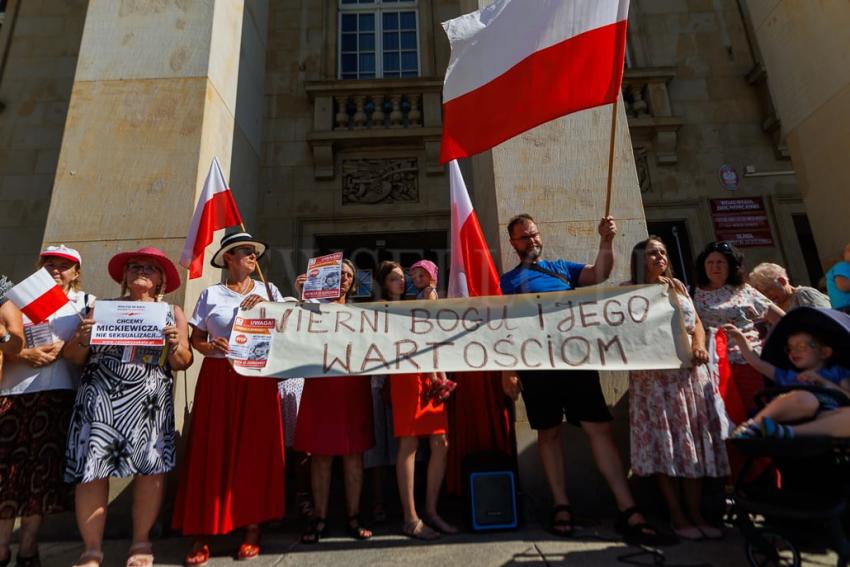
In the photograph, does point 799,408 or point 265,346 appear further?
point 265,346

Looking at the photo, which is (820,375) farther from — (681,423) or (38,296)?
(38,296)

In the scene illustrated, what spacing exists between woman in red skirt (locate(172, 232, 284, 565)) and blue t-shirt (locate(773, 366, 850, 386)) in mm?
2930

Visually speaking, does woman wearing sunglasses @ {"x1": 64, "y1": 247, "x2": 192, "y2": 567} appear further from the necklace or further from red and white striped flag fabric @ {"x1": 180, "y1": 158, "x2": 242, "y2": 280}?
red and white striped flag fabric @ {"x1": 180, "y1": 158, "x2": 242, "y2": 280}

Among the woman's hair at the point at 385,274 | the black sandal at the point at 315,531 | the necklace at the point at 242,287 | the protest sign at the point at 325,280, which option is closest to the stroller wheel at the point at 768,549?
the black sandal at the point at 315,531

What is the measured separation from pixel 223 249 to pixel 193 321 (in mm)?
527

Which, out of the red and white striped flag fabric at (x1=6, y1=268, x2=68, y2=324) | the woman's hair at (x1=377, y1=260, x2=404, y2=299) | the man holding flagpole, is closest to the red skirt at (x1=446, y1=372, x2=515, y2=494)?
the man holding flagpole

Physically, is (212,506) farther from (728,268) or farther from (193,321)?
(728,268)

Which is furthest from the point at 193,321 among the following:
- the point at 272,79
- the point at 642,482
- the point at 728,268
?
the point at 272,79

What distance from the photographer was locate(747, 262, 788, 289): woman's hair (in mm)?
3807

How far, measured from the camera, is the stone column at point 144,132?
4.23m

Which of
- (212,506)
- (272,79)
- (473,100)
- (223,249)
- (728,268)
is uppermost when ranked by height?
(272,79)

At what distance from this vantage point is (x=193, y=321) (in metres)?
3.22

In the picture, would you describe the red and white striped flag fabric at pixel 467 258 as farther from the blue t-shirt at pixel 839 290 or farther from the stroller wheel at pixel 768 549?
the blue t-shirt at pixel 839 290

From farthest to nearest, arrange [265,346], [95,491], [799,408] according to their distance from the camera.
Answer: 1. [265,346]
2. [95,491]
3. [799,408]
